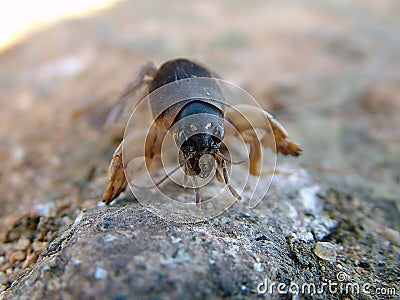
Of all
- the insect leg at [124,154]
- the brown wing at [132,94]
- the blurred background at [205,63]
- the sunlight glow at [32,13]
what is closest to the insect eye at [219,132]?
the insect leg at [124,154]

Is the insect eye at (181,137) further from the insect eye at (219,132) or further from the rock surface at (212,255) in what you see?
Result: the rock surface at (212,255)

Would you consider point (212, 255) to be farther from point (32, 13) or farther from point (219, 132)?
point (32, 13)

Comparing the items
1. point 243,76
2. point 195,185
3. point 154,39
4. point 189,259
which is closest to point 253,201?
point 195,185

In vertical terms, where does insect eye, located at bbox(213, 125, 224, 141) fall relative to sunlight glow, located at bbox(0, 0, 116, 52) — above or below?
below
